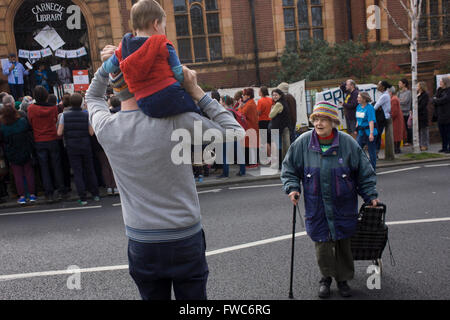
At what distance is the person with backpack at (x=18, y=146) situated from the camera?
907 cm

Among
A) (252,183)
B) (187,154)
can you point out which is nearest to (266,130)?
(252,183)

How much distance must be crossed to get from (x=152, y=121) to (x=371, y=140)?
8647mm

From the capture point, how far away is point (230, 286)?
173 inches

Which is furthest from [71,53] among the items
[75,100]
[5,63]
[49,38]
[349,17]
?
[349,17]

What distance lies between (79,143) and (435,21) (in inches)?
698

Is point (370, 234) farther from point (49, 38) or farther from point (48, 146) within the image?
point (49, 38)

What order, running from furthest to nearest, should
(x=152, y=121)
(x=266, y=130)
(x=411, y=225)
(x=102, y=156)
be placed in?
(x=266, y=130), (x=102, y=156), (x=411, y=225), (x=152, y=121)

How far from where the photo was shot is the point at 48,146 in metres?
9.34

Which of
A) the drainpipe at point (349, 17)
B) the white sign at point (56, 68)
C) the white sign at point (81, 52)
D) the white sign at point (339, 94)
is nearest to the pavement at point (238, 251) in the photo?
the white sign at point (339, 94)

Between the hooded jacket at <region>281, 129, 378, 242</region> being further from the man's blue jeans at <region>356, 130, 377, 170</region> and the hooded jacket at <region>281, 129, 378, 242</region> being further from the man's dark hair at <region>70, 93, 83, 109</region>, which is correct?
the man's blue jeans at <region>356, 130, 377, 170</region>

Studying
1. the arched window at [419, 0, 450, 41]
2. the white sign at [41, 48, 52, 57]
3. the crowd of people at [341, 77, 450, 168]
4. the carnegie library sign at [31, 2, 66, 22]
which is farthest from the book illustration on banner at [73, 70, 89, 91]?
the arched window at [419, 0, 450, 41]

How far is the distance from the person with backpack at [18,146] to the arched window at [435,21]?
58.1 feet

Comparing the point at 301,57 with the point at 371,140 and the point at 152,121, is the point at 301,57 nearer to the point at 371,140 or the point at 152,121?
the point at 371,140

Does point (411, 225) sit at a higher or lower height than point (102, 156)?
lower
